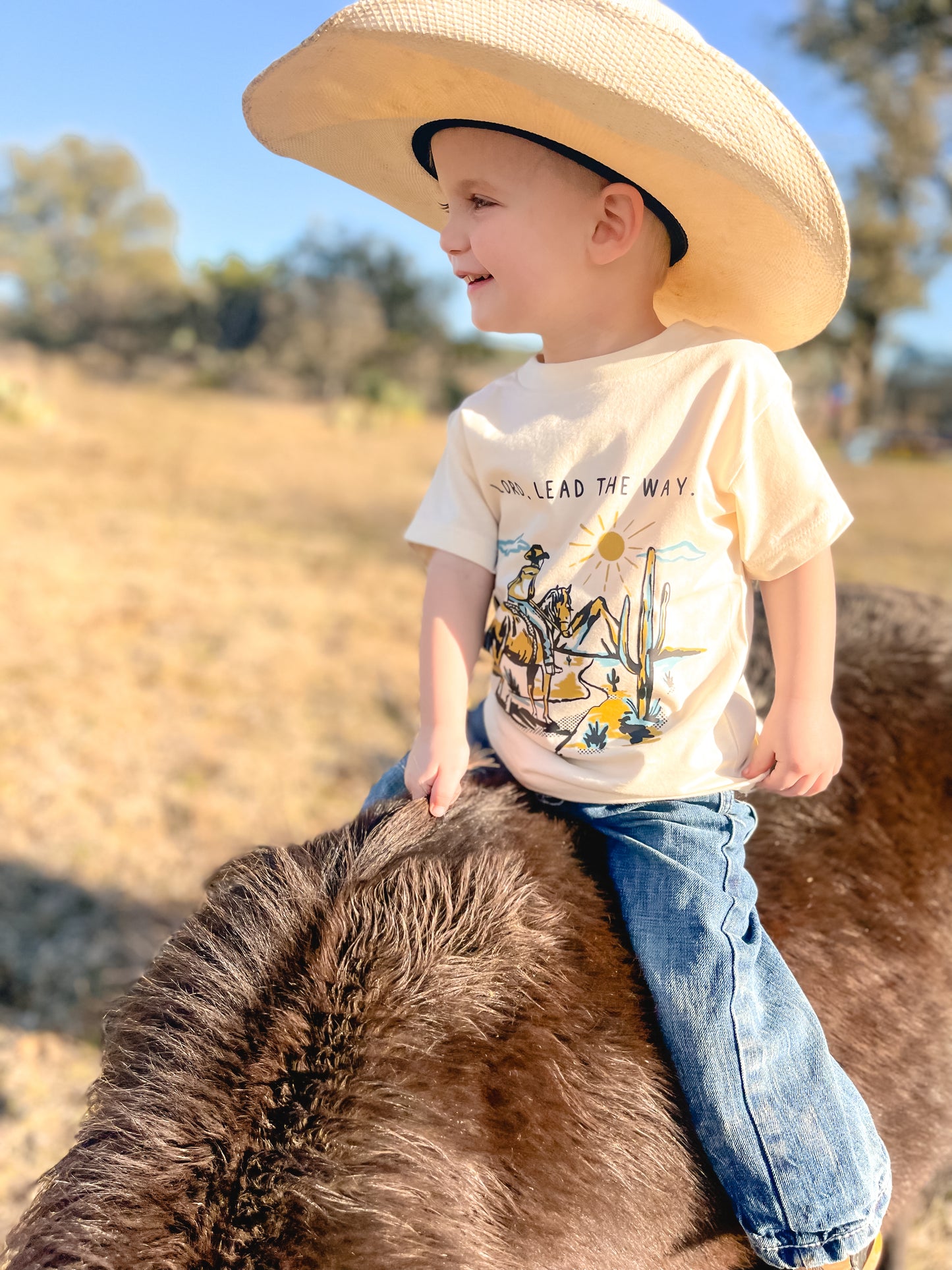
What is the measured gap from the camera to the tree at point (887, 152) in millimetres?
14727

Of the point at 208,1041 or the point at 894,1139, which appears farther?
the point at 894,1139

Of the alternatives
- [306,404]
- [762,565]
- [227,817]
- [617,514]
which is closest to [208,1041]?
[617,514]

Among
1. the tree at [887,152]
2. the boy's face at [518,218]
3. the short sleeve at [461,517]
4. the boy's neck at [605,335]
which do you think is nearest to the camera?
the boy's face at [518,218]

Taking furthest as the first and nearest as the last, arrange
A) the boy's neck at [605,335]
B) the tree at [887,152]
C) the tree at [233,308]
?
the tree at [233,308], the tree at [887,152], the boy's neck at [605,335]

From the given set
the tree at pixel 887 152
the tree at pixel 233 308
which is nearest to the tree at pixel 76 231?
the tree at pixel 233 308

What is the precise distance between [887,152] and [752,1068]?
81.8 feet

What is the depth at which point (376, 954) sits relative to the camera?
149 centimetres

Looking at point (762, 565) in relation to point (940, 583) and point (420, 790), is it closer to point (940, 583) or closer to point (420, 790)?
point (420, 790)

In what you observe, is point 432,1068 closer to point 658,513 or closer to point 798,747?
point 798,747

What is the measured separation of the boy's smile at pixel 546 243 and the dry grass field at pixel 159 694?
8.22 ft

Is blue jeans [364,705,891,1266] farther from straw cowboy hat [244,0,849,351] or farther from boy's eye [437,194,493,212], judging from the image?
boy's eye [437,194,493,212]

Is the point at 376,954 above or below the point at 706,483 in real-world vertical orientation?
below

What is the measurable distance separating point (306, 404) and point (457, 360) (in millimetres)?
9177

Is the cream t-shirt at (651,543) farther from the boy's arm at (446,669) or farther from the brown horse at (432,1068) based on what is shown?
the brown horse at (432,1068)
